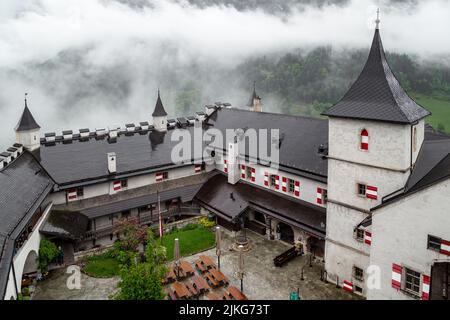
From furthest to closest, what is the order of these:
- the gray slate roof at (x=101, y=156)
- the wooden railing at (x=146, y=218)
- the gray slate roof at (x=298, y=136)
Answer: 1. the gray slate roof at (x=101, y=156)
2. the wooden railing at (x=146, y=218)
3. the gray slate roof at (x=298, y=136)

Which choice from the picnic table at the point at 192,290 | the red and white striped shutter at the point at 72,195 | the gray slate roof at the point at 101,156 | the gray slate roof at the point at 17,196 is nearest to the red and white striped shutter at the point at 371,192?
the picnic table at the point at 192,290

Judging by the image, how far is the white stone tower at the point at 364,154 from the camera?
73.9 ft

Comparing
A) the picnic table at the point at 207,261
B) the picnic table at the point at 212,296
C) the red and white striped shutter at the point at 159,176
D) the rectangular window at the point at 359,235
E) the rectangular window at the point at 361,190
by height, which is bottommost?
the picnic table at the point at 212,296

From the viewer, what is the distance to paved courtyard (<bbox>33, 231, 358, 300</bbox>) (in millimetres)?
25656

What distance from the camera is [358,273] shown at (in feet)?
83.4

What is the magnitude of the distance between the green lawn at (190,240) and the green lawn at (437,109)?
6571cm

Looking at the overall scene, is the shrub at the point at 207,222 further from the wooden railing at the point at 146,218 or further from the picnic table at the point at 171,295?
the picnic table at the point at 171,295

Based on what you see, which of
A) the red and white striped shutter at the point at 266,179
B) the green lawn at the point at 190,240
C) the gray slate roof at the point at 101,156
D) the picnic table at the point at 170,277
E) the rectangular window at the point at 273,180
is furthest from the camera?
the red and white striped shutter at the point at 266,179

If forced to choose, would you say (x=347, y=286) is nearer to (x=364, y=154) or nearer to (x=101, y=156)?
(x=364, y=154)

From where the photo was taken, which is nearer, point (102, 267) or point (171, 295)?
point (171, 295)

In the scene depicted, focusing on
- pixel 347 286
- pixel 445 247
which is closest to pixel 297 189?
pixel 347 286

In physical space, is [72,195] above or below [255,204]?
above

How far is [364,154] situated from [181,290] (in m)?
13.6

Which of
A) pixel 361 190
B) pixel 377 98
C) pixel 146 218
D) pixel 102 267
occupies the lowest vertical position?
pixel 102 267
